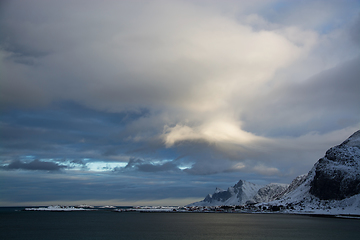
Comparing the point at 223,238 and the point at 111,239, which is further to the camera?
the point at 223,238

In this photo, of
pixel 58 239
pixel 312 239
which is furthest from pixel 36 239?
pixel 312 239

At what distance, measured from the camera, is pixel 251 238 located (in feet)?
409

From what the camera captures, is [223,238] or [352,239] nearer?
[352,239]

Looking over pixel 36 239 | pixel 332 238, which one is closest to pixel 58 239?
pixel 36 239

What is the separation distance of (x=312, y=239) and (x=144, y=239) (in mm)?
69884

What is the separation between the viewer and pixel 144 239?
397ft

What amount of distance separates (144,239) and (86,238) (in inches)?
970

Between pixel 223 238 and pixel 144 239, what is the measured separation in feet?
112

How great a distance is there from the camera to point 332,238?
12200 centimetres

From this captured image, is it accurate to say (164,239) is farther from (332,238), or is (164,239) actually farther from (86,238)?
(332,238)

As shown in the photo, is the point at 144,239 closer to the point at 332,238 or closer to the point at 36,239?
the point at 36,239

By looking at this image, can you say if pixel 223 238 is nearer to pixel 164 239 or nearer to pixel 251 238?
pixel 251 238

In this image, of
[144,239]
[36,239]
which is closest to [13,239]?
[36,239]

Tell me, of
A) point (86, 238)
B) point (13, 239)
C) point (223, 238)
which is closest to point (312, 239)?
point (223, 238)
